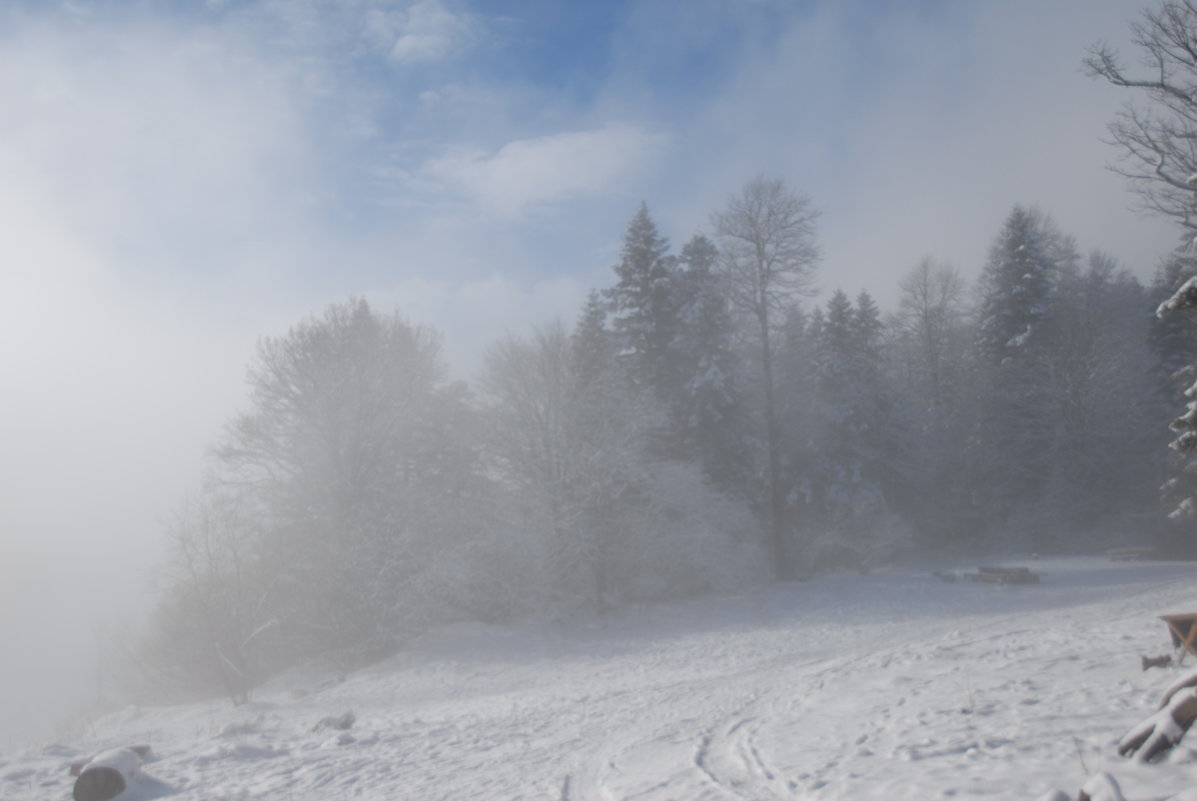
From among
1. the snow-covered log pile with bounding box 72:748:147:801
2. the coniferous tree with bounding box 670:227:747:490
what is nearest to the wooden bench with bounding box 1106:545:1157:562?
the coniferous tree with bounding box 670:227:747:490

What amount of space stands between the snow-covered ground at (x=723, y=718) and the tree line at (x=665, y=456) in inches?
125

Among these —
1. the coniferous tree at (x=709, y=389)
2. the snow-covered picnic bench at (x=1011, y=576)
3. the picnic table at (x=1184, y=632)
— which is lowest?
the snow-covered picnic bench at (x=1011, y=576)

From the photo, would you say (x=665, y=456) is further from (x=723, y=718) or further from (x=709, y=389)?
(x=723, y=718)

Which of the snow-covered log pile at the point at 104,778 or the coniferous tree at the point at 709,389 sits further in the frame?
the coniferous tree at the point at 709,389

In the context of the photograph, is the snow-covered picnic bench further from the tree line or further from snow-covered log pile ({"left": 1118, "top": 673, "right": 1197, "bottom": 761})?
snow-covered log pile ({"left": 1118, "top": 673, "right": 1197, "bottom": 761})

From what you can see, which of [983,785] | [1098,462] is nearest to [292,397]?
[983,785]

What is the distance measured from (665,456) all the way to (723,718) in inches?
764

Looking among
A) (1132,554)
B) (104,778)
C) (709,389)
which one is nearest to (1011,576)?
(1132,554)

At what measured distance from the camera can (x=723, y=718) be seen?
1091 cm

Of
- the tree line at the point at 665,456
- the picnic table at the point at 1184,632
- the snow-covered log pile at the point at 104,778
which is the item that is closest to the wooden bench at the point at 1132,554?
the tree line at the point at 665,456

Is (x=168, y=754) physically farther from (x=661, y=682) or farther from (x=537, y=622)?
(x=537, y=622)

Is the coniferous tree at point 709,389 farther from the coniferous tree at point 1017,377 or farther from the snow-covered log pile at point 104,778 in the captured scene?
the snow-covered log pile at point 104,778

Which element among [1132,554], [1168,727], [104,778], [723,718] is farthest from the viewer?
[1132,554]

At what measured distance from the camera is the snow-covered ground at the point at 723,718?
722cm
